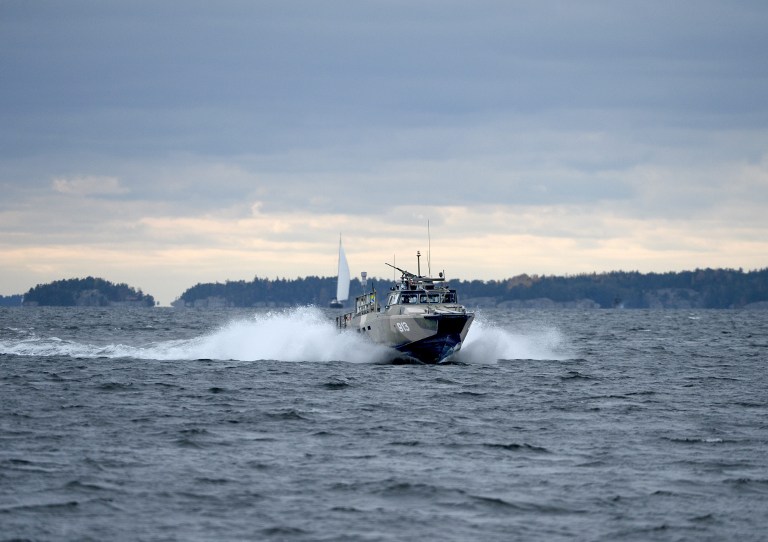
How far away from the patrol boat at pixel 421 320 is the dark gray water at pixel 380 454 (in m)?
1.87

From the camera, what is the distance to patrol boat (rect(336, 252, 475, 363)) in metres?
48.5

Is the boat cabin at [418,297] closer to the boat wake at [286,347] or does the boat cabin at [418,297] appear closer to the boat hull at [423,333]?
the boat hull at [423,333]

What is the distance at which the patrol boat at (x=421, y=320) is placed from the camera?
48531mm

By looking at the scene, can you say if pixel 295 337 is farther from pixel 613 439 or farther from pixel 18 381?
pixel 613 439

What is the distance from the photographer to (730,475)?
22766 mm

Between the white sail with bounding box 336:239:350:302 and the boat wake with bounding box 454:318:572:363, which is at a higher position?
the white sail with bounding box 336:239:350:302

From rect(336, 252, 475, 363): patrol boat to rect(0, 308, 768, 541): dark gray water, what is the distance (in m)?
1.87

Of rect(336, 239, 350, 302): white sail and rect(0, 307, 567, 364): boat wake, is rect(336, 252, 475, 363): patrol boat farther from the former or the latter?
rect(336, 239, 350, 302): white sail

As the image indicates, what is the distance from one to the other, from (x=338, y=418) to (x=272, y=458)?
703cm

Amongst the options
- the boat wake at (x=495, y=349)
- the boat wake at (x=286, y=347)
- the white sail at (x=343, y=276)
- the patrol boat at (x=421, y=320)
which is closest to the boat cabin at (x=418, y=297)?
the patrol boat at (x=421, y=320)

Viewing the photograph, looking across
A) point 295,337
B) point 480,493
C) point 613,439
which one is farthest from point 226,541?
point 295,337

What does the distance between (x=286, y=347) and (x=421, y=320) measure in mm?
15023

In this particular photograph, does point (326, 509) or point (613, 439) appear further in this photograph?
point (613, 439)

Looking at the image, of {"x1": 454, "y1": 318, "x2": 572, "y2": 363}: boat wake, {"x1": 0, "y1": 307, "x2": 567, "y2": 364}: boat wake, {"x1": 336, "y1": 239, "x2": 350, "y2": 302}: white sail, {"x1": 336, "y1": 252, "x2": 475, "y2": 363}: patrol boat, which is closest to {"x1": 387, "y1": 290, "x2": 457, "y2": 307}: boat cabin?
{"x1": 336, "y1": 252, "x2": 475, "y2": 363}: patrol boat
